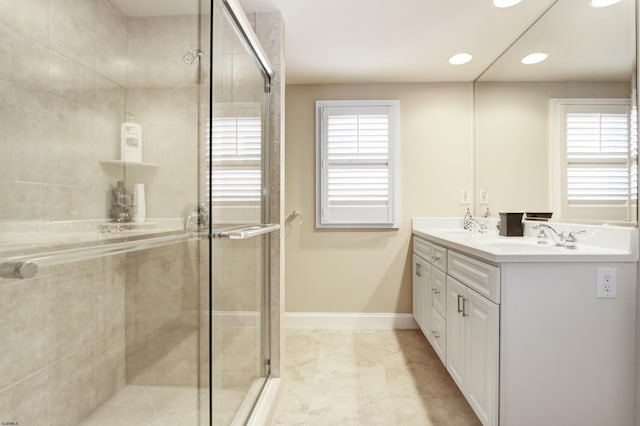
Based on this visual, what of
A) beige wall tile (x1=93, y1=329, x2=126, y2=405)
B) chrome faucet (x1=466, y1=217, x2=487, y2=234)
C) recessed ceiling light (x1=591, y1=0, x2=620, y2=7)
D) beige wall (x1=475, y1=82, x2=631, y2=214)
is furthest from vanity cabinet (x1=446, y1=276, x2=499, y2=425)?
recessed ceiling light (x1=591, y1=0, x2=620, y2=7)

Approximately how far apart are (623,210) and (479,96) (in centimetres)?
174

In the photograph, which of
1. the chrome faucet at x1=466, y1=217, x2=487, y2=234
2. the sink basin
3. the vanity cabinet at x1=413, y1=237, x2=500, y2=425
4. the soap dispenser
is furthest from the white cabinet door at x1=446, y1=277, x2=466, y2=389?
the soap dispenser

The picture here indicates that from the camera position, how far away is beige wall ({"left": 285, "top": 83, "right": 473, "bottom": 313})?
3.13 m

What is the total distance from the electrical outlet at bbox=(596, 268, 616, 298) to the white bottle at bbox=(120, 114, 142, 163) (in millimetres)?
1724

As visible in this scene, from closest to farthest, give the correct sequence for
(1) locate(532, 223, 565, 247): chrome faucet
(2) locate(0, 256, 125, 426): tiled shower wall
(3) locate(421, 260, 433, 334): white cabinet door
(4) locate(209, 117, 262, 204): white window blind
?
(2) locate(0, 256, 125, 426): tiled shower wall < (4) locate(209, 117, 262, 204): white window blind < (1) locate(532, 223, 565, 247): chrome faucet < (3) locate(421, 260, 433, 334): white cabinet door

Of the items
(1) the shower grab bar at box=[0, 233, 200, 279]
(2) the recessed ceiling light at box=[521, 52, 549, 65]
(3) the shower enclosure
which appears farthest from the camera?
(2) the recessed ceiling light at box=[521, 52, 549, 65]

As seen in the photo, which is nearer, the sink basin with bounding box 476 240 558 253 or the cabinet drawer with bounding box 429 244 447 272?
the sink basin with bounding box 476 240 558 253

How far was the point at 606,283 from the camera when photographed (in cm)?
141

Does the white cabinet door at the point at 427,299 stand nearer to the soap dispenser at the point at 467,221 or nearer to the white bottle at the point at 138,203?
the soap dispenser at the point at 467,221

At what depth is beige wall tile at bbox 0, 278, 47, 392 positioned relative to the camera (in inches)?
30.9

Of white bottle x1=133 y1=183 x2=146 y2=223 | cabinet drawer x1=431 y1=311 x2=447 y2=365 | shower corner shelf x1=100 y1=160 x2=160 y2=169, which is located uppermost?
shower corner shelf x1=100 y1=160 x2=160 y2=169

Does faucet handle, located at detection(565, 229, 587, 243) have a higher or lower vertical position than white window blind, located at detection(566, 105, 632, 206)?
lower

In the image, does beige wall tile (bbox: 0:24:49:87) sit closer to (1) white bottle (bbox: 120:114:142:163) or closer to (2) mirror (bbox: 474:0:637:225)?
(1) white bottle (bbox: 120:114:142:163)

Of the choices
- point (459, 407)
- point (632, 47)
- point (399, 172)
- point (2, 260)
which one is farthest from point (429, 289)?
point (2, 260)
